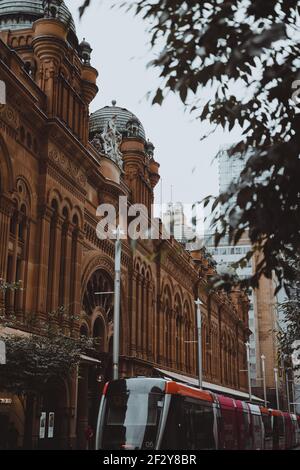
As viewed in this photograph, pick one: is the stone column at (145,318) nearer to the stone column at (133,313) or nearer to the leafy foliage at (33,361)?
the stone column at (133,313)

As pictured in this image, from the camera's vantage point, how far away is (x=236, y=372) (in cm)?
8231

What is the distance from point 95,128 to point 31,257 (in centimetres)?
2146

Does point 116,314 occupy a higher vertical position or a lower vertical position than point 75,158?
lower

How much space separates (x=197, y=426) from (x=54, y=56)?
62.4 feet

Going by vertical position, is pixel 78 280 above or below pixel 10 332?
above

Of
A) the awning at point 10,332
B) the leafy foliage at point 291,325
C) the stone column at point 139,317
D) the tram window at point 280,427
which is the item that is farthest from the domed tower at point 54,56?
the tram window at point 280,427

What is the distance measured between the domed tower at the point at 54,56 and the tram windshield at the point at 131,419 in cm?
1524

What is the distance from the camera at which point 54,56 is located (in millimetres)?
31766

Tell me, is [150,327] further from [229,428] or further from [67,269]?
[229,428]

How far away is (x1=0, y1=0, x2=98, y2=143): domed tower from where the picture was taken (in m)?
A: 31.6

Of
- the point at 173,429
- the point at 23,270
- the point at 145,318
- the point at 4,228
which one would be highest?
the point at 4,228

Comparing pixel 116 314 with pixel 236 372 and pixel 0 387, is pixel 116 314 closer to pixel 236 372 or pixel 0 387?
pixel 0 387

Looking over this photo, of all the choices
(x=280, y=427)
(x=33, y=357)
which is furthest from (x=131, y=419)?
(x=280, y=427)
